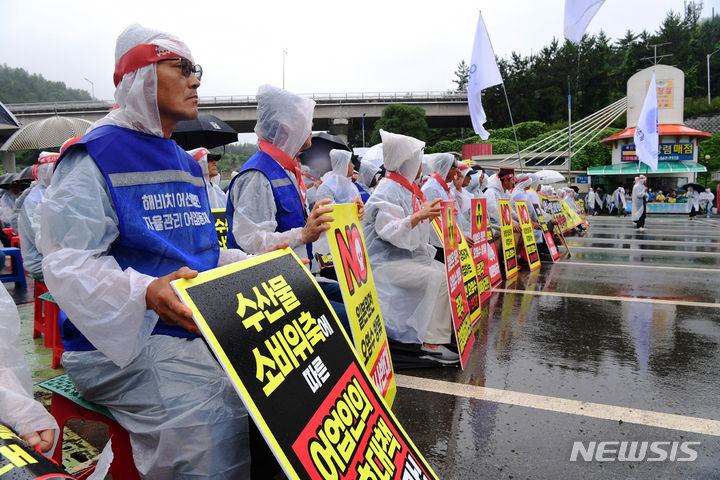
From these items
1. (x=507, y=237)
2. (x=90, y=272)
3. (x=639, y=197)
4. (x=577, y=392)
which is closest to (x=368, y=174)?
(x=507, y=237)

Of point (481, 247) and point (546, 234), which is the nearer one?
point (481, 247)

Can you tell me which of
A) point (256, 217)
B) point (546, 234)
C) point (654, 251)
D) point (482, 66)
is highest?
point (482, 66)

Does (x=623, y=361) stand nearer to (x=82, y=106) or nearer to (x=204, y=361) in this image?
(x=204, y=361)

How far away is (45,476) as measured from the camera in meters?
1.05

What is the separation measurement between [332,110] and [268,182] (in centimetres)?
5316

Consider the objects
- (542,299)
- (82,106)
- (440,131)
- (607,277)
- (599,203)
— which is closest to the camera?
(542,299)

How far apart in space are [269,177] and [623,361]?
3.39 metres

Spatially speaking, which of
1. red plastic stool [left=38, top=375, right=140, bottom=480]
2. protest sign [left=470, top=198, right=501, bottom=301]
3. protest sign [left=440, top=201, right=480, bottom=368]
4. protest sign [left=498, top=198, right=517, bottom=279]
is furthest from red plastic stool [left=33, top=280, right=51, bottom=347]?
protest sign [left=498, top=198, right=517, bottom=279]

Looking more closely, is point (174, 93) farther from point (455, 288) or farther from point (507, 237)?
point (507, 237)

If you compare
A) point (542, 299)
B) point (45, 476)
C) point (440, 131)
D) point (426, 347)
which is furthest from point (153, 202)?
point (440, 131)

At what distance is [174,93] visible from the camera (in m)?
1.96

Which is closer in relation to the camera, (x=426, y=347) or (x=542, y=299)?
(x=426, y=347)

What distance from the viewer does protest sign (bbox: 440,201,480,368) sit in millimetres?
3986

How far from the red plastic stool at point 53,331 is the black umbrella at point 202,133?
11.0 feet
